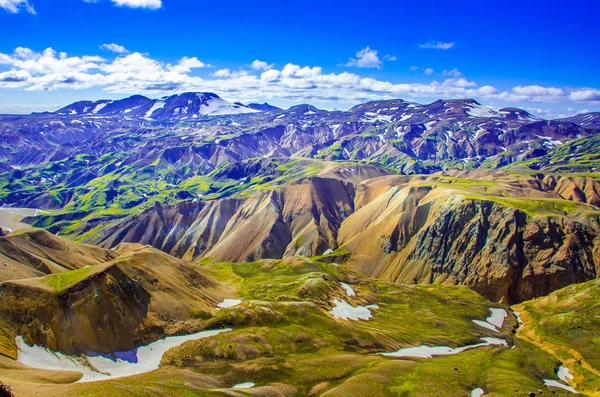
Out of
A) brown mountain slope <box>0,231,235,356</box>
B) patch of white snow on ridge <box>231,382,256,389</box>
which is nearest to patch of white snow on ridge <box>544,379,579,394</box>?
patch of white snow on ridge <box>231,382,256,389</box>

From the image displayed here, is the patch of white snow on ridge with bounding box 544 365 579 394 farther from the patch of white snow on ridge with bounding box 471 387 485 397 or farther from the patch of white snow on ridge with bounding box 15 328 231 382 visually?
the patch of white snow on ridge with bounding box 15 328 231 382

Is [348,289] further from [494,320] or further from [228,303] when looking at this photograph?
[228,303]

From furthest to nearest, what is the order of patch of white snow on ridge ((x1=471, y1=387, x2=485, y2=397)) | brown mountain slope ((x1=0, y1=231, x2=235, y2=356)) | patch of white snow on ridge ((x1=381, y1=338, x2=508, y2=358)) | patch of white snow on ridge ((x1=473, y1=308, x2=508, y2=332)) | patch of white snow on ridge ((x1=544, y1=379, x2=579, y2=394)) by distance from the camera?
1. patch of white snow on ridge ((x1=473, y1=308, x2=508, y2=332))
2. patch of white snow on ridge ((x1=381, y1=338, x2=508, y2=358))
3. patch of white snow on ridge ((x1=544, y1=379, x2=579, y2=394))
4. patch of white snow on ridge ((x1=471, y1=387, x2=485, y2=397))
5. brown mountain slope ((x1=0, y1=231, x2=235, y2=356))

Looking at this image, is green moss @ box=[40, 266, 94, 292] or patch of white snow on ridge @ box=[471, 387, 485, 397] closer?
patch of white snow on ridge @ box=[471, 387, 485, 397]

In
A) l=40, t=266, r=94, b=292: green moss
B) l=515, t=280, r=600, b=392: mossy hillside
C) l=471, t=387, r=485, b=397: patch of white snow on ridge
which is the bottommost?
l=515, t=280, r=600, b=392: mossy hillside

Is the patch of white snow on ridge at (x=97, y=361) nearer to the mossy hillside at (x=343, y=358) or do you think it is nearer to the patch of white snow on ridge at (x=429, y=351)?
the mossy hillside at (x=343, y=358)

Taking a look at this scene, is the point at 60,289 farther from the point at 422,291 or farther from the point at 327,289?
the point at 422,291

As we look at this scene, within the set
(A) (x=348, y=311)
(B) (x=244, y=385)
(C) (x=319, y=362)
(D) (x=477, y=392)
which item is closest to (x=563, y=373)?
(D) (x=477, y=392)
